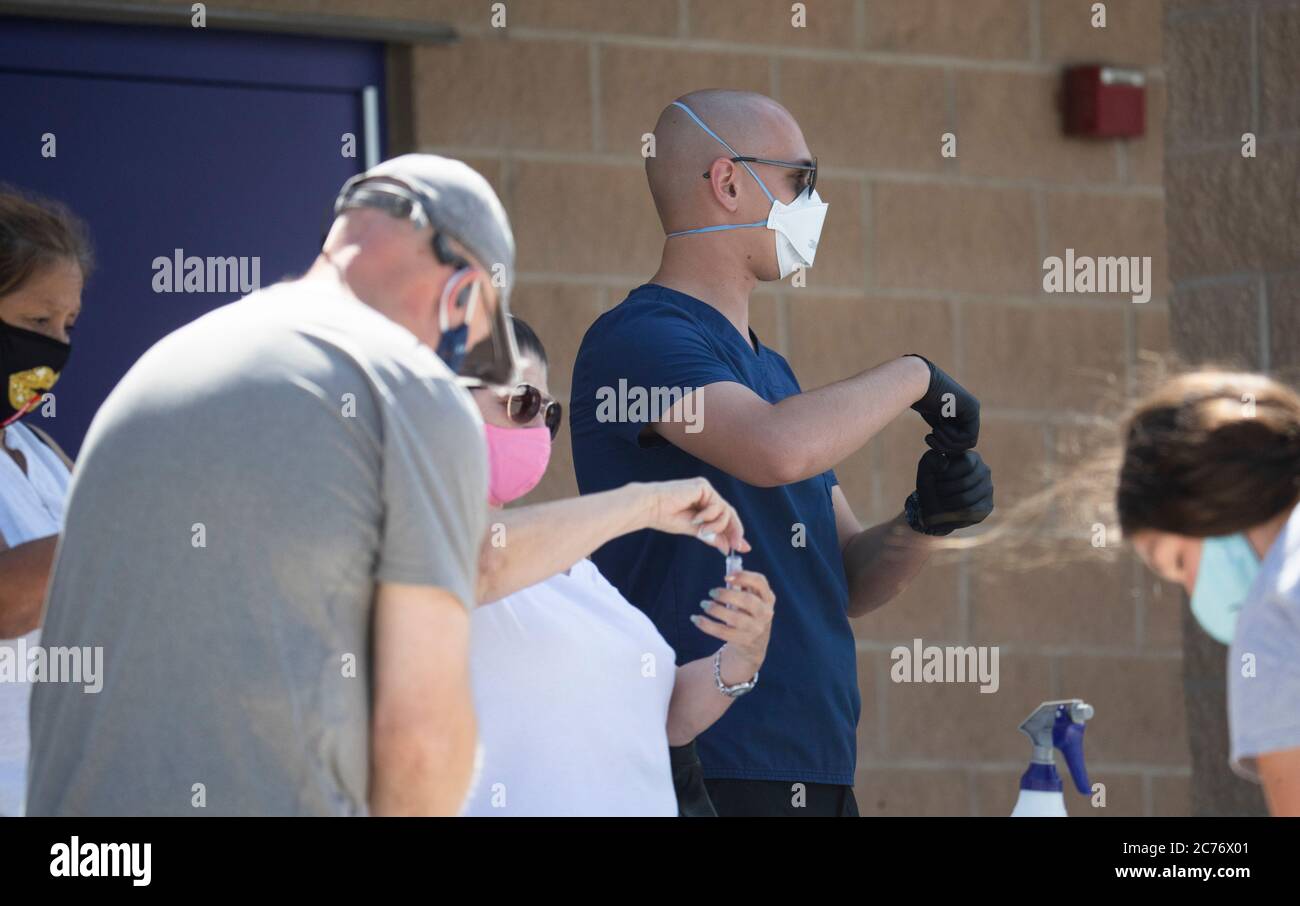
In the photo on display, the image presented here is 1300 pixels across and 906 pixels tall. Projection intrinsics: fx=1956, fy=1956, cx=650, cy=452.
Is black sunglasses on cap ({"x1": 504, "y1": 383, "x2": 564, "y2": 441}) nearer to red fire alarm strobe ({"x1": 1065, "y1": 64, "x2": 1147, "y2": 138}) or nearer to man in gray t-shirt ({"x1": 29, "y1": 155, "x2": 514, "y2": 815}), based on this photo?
man in gray t-shirt ({"x1": 29, "y1": 155, "x2": 514, "y2": 815})

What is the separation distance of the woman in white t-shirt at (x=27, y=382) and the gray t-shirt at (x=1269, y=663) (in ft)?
5.38

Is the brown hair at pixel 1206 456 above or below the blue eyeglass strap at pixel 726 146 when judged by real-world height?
below

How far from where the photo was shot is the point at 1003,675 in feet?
16.8

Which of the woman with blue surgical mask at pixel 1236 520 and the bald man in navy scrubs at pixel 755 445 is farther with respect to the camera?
the bald man in navy scrubs at pixel 755 445

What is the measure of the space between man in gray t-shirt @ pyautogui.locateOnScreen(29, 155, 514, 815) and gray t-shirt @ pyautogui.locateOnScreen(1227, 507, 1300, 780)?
2.95 ft

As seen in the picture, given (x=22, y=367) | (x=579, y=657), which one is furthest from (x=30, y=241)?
(x=579, y=657)

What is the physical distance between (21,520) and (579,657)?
2.94 ft

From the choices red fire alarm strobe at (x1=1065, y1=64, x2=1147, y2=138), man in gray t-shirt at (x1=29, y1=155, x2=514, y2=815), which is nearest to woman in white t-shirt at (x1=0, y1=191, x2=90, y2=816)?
man in gray t-shirt at (x1=29, y1=155, x2=514, y2=815)

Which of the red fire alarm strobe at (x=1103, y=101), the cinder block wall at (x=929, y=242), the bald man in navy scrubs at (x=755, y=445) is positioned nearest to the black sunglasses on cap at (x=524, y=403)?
the bald man in navy scrubs at (x=755, y=445)

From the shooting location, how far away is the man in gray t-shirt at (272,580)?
6.40 feet

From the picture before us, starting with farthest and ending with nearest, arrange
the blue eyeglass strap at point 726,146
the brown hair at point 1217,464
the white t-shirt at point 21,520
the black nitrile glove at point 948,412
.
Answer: the blue eyeglass strap at point 726,146 → the black nitrile glove at point 948,412 → the white t-shirt at point 21,520 → the brown hair at point 1217,464

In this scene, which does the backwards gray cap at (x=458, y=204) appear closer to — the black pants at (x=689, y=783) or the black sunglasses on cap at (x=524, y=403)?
the black sunglasses on cap at (x=524, y=403)

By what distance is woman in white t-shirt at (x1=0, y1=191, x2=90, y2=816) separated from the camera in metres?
2.84

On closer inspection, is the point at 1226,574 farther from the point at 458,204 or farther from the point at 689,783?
the point at 458,204
